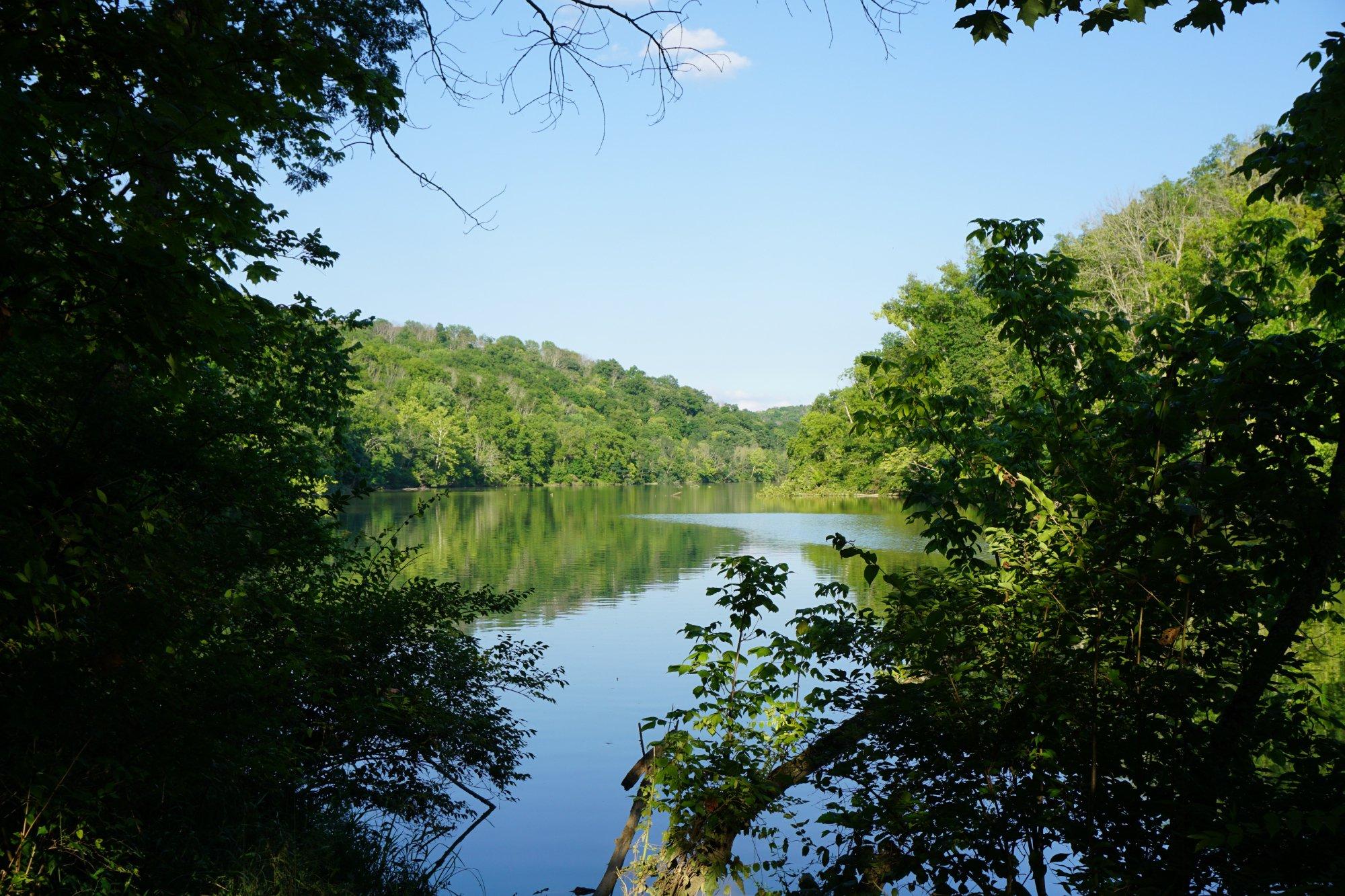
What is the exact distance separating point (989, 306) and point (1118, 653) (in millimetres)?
7124

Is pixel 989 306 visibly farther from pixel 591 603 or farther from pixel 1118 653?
pixel 591 603

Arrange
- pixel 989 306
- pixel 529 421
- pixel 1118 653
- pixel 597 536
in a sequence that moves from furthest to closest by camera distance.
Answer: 1. pixel 529 421
2. pixel 597 536
3. pixel 989 306
4. pixel 1118 653

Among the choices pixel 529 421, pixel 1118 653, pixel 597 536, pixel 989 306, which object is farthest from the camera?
pixel 529 421

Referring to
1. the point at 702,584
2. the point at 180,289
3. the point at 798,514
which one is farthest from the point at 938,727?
the point at 798,514

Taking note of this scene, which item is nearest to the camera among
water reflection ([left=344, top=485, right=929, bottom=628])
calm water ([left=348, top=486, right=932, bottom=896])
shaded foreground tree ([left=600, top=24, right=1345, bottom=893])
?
shaded foreground tree ([left=600, top=24, right=1345, bottom=893])

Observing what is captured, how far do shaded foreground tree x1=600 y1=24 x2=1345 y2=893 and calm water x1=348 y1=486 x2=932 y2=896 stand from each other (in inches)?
116

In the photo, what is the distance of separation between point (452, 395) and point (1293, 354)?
286ft

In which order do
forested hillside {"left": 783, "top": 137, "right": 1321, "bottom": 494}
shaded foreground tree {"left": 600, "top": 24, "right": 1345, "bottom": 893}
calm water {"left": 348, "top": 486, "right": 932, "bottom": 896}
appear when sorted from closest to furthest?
shaded foreground tree {"left": 600, "top": 24, "right": 1345, "bottom": 893}, calm water {"left": 348, "top": 486, "right": 932, "bottom": 896}, forested hillside {"left": 783, "top": 137, "right": 1321, "bottom": 494}

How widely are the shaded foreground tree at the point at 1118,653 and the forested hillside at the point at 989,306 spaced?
39.0 inches

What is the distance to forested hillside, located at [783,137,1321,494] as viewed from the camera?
1367 centimetres

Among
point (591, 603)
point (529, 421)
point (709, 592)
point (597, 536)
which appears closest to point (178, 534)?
point (709, 592)

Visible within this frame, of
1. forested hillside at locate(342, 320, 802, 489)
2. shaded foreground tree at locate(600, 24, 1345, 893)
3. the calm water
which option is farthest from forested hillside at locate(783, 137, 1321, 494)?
forested hillside at locate(342, 320, 802, 489)

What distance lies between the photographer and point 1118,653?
120 inches

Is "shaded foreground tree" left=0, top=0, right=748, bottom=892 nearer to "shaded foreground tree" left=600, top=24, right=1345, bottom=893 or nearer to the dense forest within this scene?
the dense forest
